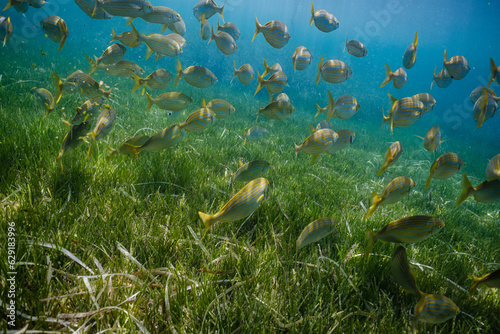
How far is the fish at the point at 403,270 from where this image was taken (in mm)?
1463

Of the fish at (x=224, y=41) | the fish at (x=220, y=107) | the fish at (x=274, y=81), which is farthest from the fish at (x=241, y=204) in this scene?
the fish at (x=224, y=41)

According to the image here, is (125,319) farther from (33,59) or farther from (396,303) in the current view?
(33,59)

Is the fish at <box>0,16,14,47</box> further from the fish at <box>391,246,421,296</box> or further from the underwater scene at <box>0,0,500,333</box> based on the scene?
the fish at <box>391,246,421,296</box>

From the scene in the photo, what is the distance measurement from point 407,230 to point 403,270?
0.31 meters

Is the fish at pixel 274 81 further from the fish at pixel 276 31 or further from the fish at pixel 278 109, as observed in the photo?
the fish at pixel 276 31

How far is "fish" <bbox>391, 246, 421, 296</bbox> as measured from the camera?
57.6 inches

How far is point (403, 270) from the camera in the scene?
4.85 feet

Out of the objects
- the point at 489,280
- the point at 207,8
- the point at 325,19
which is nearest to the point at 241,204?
the point at 489,280

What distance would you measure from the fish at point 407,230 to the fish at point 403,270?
0.17m

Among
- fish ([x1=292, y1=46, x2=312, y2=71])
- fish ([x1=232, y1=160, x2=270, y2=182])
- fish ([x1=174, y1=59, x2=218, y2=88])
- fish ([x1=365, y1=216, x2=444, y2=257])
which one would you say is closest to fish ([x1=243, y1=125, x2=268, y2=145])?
fish ([x1=174, y1=59, x2=218, y2=88])

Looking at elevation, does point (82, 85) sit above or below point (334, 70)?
below

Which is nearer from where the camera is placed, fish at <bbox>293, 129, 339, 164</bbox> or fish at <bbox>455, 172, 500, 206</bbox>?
fish at <bbox>455, 172, 500, 206</bbox>

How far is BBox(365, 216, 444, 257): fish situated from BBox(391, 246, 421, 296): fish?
173 mm

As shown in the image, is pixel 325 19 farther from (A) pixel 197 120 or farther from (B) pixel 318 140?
(A) pixel 197 120
